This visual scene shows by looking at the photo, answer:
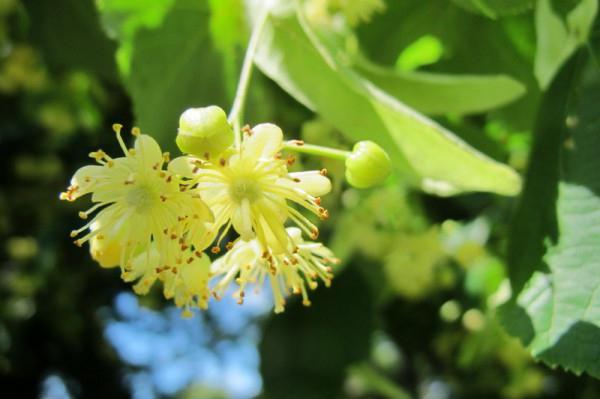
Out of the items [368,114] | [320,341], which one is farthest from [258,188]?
[320,341]

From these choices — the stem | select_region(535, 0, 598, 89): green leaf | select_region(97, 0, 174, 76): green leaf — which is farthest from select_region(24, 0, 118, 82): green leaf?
select_region(535, 0, 598, 89): green leaf

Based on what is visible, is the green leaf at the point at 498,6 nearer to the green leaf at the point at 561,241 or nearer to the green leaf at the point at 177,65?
the green leaf at the point at 561,241

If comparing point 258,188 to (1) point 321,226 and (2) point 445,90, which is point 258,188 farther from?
(1) point 321,226

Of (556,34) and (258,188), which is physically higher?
(258,188)

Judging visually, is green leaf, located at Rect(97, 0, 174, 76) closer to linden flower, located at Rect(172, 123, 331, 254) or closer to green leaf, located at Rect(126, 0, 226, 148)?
green leaf, located at Rect(126, 0, 226, 148)

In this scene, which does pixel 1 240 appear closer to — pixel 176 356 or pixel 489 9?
pixel 176 356

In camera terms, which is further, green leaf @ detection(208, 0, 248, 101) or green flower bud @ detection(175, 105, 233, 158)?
green leaf @ detection(208, 0, 248, 101)
